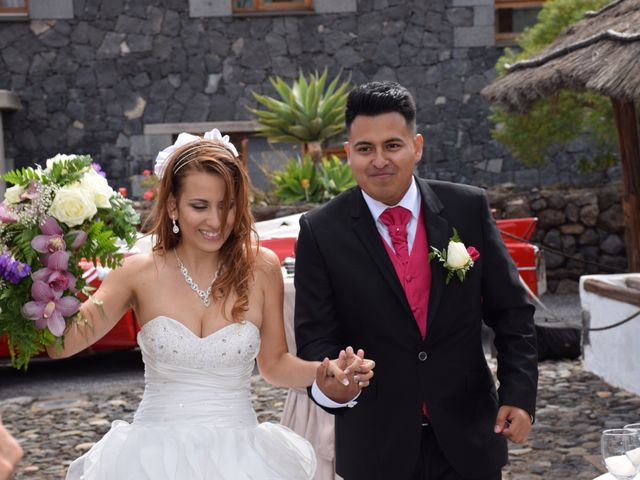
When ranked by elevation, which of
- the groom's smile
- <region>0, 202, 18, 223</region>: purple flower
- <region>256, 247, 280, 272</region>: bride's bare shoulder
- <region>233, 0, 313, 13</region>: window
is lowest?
<region>256, 247, 280, 272</region>: bride's bare shoulder

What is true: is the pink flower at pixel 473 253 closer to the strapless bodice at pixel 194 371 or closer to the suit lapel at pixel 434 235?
the suit lapel at pixel 434 235

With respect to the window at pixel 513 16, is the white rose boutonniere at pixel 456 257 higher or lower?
lower

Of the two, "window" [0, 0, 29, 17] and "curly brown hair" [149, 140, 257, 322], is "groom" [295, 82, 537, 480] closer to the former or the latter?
"curly brown hair" [149, 140, 257, 322]

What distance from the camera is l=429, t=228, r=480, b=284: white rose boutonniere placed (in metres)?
3.45

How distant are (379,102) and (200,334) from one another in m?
1.01

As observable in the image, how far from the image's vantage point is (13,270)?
3354 mm

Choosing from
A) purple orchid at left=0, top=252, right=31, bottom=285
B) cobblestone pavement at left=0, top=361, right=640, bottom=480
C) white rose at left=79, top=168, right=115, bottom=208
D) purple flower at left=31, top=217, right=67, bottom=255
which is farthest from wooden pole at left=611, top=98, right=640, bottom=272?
purple orchid at left=0, top=252, right=31, bottom=285

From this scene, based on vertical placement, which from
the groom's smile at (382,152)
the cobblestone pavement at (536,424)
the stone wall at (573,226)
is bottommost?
the cobblestone pavement at (536,424)

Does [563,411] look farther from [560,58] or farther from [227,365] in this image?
[227,365]

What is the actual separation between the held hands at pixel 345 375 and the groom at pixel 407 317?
96 mm

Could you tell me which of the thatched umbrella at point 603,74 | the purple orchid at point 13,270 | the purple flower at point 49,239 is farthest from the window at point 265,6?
the purple orchid at point 13,270

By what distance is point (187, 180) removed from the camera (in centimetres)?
365

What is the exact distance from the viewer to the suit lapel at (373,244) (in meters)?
3.52

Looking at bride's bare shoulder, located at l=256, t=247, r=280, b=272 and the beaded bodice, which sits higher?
bride's bare shoulder, located at l=256, t=247, r=280, b=272
